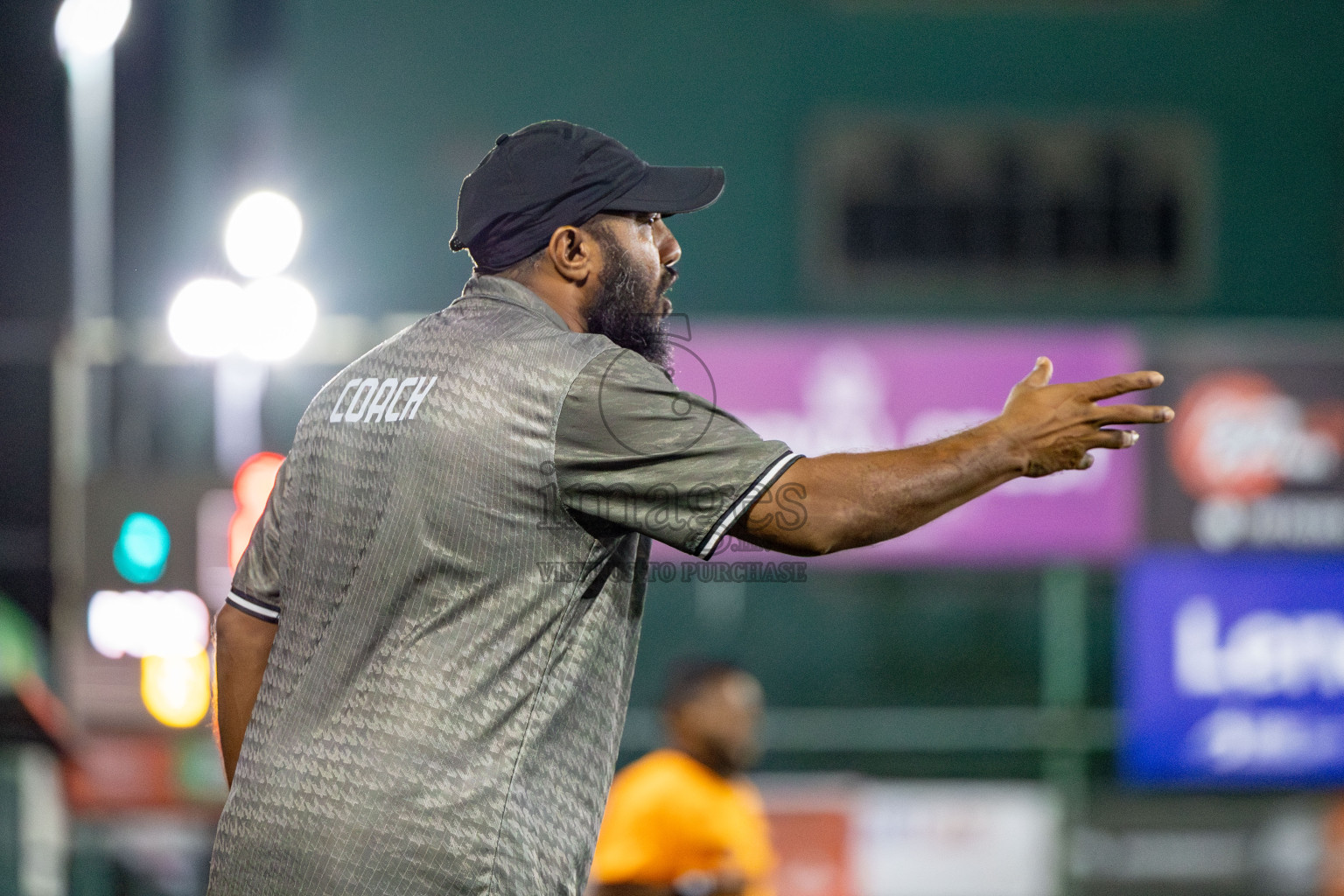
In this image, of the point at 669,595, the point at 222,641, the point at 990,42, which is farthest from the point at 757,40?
the point at 222,641

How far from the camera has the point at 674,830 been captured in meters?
5.73

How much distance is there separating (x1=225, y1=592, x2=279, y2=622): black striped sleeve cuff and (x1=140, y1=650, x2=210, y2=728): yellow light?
4.64m

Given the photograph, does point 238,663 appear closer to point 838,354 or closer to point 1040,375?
point 1040,375

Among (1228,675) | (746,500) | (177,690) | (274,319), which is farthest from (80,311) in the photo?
(746,500)

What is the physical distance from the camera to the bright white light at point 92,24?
7.46 meters

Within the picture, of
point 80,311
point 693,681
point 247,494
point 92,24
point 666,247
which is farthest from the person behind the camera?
point 80,311

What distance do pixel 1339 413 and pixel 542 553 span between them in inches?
260

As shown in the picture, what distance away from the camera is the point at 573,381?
2039mm

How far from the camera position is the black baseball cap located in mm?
2221

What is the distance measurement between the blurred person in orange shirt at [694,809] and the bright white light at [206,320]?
9.14 feet

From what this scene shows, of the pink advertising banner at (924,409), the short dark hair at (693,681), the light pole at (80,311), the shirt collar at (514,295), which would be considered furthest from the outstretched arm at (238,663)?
the pink advertising banner at (924,409)

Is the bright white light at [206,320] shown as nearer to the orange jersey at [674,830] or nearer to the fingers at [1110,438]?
the orange jersey at [674,830]

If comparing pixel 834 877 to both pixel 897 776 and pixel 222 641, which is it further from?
pixel 222 641

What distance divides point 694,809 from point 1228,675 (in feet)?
10.5
